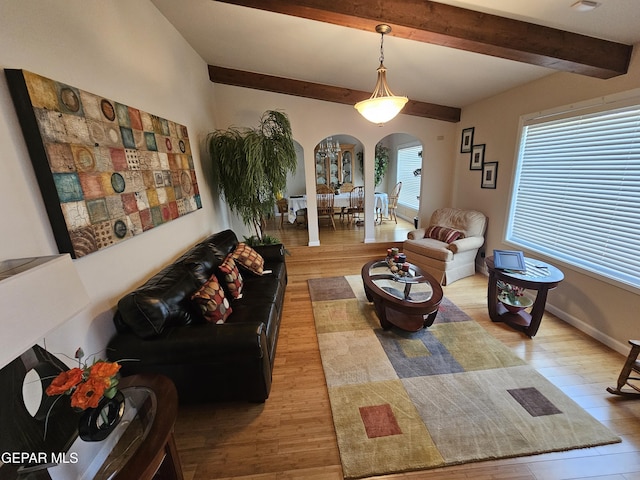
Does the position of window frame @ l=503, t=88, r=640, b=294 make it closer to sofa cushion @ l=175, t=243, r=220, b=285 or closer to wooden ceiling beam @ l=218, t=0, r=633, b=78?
wooden ceiling beam @ l=218, t=0, r=633, b=78

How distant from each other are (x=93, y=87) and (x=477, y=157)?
4635mm

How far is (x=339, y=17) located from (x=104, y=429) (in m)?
2.80

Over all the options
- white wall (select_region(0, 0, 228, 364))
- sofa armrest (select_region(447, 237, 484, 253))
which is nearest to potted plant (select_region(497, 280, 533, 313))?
sofa armrest (select_region(447, 237, 484, 253))

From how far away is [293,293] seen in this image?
350 centimetres

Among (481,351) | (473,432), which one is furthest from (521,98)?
(473,432)

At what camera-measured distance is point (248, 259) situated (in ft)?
9.38

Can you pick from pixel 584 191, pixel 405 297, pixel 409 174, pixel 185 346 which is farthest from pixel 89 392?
pixel 409 174

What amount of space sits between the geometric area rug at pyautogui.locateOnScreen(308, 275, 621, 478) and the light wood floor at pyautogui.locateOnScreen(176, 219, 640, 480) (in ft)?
0.20

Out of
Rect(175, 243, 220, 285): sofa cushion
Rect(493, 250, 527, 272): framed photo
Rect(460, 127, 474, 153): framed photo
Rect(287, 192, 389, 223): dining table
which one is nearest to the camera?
Rect(175, 243, 220, 285): sofa cushion

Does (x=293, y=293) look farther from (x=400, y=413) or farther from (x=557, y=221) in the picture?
(x=557, y=221)

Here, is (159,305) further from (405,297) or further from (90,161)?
(405,297)

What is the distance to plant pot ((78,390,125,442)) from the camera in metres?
0.97

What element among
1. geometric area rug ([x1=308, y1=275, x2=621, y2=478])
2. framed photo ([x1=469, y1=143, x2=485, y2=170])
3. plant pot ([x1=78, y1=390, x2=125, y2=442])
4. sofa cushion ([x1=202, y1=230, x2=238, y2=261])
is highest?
framed photo ([x1=469, y1=143, x2=485, y2=170])

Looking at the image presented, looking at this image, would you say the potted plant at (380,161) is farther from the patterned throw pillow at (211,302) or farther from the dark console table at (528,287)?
the patterned throw pillow at (211,302)
